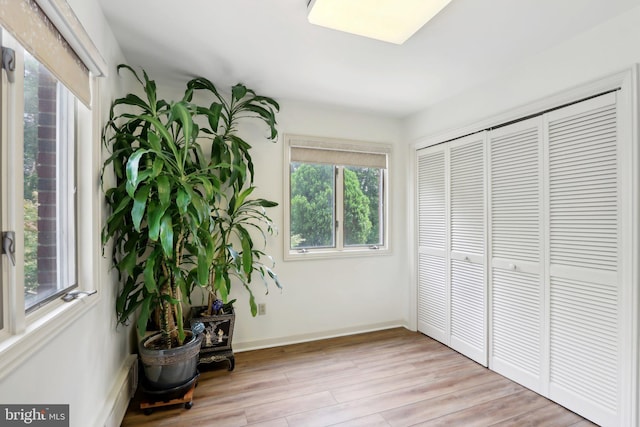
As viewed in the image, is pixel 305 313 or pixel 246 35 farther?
pixel 305 313

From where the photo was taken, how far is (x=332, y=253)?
3.12 m

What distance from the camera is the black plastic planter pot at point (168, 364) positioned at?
1.86 metres

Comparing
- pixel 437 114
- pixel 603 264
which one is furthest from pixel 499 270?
pixel 437 114

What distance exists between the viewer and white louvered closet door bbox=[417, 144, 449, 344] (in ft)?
9.58

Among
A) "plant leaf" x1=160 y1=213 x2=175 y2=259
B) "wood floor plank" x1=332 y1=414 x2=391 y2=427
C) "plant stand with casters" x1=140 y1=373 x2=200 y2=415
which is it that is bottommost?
"wood floor plank" x1=332 y1=414 x2=391 y2=427

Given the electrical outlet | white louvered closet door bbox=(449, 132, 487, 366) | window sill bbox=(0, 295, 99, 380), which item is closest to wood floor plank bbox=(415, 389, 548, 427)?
white louvered closet door bbox=(449, 132, 487, 366)

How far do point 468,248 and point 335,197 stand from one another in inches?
54.7

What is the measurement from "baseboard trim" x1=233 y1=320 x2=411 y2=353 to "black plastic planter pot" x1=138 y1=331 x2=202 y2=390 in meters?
0.85

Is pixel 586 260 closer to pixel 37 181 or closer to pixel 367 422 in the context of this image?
pixel 367 422

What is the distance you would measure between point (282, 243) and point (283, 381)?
3.95ft

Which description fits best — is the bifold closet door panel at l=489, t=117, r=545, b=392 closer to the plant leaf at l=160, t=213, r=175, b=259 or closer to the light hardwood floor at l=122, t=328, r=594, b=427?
the light hardwood floor at l=122, t=328, r=594, b=427

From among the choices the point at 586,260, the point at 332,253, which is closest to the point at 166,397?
the point at 332,253

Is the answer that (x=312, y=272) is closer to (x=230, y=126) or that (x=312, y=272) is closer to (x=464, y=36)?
(x=230, y=126)

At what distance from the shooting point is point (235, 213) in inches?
97.2
